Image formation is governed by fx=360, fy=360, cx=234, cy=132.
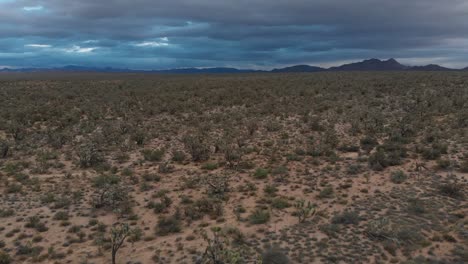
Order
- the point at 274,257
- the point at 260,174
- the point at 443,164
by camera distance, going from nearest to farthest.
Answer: the point at 274,257 → the point at 443,164 → the point at 260,174

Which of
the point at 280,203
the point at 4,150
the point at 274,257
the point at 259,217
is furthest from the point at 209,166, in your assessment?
the point at 4,150

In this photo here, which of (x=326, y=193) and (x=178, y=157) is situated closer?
(x=326, y=193)

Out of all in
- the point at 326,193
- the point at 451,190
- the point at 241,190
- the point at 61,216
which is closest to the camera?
the point at 61,216

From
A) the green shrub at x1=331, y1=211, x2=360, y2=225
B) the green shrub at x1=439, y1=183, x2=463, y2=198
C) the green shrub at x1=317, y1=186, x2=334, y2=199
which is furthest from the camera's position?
the green shrub at x1=317, y1=186, x2=334, y2=199

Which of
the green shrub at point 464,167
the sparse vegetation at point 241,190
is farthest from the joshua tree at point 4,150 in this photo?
the green shrub at point 464,167

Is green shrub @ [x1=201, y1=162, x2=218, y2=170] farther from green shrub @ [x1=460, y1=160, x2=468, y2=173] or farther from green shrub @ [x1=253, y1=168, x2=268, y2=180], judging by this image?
green shrub @ [x1=460, y1=160, x2=468, y2=173]

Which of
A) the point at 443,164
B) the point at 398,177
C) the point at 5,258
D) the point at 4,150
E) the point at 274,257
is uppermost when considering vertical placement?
the point at 443,164

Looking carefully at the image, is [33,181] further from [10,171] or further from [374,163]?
[374,163]

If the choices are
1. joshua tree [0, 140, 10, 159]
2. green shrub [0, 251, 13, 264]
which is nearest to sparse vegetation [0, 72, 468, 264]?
green shrub [0, 251, 13, 264]

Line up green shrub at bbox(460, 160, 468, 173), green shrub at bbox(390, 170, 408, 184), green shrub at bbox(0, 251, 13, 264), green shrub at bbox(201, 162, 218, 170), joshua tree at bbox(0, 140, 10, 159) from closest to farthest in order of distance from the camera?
green shrub at bbox(0, 251, 13, 264)
green shrub at bbox(390, 170, 408, 184)
green shrub at bbox(460, 160, 468, 173)
green shrub at bbox(201, 162, 218, 170)
joshua tree at bbox(0, 140, 10, 159)

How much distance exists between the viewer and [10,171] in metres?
15.3

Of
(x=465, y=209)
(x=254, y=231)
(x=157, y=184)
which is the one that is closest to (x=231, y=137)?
(x=157, y=184)

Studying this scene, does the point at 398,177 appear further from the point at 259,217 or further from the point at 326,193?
the point at 259,217

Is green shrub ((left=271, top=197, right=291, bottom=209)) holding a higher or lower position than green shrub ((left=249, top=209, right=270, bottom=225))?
higher
